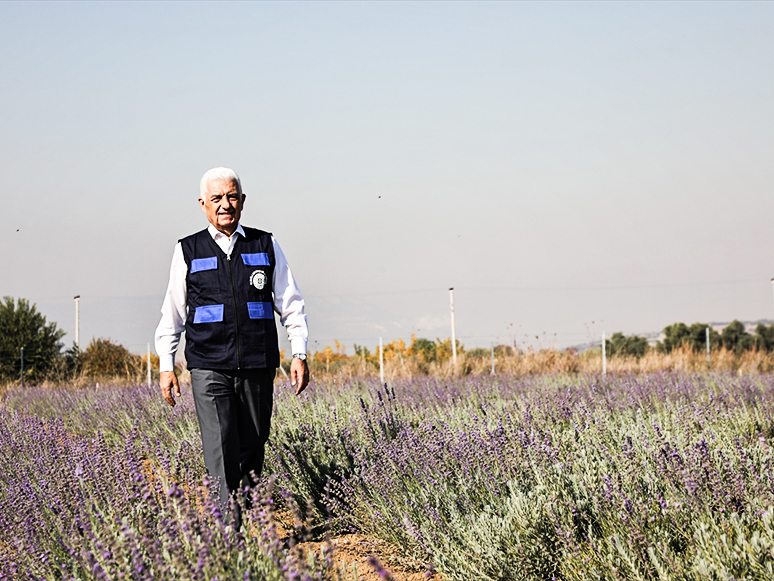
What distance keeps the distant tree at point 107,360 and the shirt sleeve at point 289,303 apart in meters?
14.7

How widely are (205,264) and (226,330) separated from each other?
0.35m

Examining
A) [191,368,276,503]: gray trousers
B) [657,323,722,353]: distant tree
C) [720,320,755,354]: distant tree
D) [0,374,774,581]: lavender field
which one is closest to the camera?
[0,374,774,581]: lavender field

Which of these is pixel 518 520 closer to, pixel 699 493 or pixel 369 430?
pixel 699 493

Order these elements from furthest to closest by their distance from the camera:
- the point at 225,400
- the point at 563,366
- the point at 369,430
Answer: the point at 563,366 < the point at 369,430 < the point at 225,400

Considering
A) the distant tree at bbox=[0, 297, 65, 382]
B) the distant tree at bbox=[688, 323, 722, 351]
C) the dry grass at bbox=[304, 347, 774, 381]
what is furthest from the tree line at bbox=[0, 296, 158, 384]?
the distant tree at bbox=[688, 323, 722, 351]

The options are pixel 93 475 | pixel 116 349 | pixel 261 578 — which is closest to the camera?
pixel 261 578

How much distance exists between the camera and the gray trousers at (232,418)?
3.50m

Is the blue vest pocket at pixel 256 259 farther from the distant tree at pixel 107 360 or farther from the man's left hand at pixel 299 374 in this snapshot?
the distant tree at pixel 107 360

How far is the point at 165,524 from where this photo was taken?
2172 millimetres

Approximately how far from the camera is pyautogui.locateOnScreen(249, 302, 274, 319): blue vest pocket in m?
3.57

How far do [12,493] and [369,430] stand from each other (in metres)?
1.96

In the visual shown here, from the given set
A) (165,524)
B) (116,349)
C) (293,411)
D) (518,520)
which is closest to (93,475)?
(165,524)

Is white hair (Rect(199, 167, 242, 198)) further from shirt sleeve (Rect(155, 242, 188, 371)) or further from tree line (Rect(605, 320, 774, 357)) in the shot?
tree line (Rect(605, 320, 774, 357))

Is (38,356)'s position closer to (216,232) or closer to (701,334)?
(216,232)
